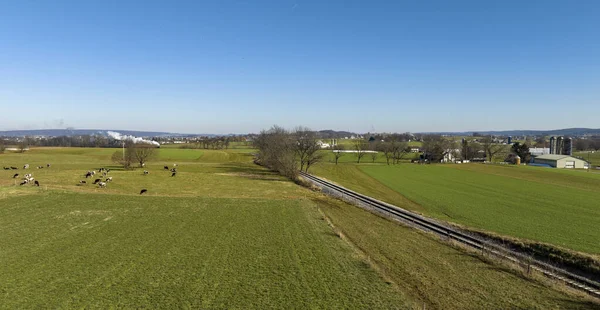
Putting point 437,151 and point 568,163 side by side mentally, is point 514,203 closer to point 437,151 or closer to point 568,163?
point 437,151

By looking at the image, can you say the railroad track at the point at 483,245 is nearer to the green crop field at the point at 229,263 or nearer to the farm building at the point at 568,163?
the green crop field at the point at 229,263

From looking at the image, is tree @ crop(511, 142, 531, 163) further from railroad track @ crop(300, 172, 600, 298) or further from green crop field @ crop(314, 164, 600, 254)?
railroad track @ crop(300, 172, 600, 298)

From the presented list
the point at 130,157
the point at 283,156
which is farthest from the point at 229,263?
the point at 130,157

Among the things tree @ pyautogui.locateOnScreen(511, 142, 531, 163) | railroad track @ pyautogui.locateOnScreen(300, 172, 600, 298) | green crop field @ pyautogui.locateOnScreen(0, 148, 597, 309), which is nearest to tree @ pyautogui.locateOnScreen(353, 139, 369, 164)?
tree @ pyautogui.locateOnScreen(511, 142, 531, 163)

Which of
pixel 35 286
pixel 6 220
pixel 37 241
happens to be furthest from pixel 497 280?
pixel 6 220

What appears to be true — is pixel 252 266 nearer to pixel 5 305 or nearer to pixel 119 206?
pixel 5 305

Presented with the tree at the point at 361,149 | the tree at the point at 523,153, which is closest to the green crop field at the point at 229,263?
the tree at the point at 361,149
